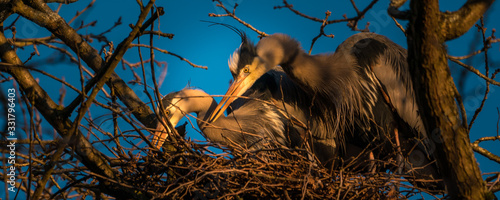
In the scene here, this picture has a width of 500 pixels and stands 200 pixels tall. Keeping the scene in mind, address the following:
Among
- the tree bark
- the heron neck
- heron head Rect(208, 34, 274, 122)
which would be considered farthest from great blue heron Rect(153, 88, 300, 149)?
the tree bark

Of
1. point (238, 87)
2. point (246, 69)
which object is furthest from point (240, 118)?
point (246, 69)

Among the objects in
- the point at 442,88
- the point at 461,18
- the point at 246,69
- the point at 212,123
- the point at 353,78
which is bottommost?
the point at 442,88

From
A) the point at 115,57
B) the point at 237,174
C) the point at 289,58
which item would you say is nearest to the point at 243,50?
→ the point at 289,58

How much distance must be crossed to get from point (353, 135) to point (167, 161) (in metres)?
1.62

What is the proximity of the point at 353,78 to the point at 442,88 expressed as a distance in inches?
59.7

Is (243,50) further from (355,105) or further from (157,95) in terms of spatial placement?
(157,95)

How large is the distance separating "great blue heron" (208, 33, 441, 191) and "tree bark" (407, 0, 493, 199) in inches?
54.2

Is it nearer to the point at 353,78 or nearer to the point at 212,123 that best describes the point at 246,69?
the point at 212,123

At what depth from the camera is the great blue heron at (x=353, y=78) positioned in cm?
283

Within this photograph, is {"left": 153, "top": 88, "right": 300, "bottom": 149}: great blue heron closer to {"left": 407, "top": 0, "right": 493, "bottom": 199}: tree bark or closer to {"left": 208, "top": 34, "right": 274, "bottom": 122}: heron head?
{"left": 208, "top": 34, "right": 274, "bottom": 122}: heron head

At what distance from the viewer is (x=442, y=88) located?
1.38 meters

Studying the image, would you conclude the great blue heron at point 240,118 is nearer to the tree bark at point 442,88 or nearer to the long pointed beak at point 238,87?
the long pointed beak at point 238,87

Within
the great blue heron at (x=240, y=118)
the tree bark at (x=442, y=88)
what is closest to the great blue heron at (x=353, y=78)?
the great blue heron at (x=240, y=118)

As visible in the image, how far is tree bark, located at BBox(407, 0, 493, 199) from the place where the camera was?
52.8 inches
